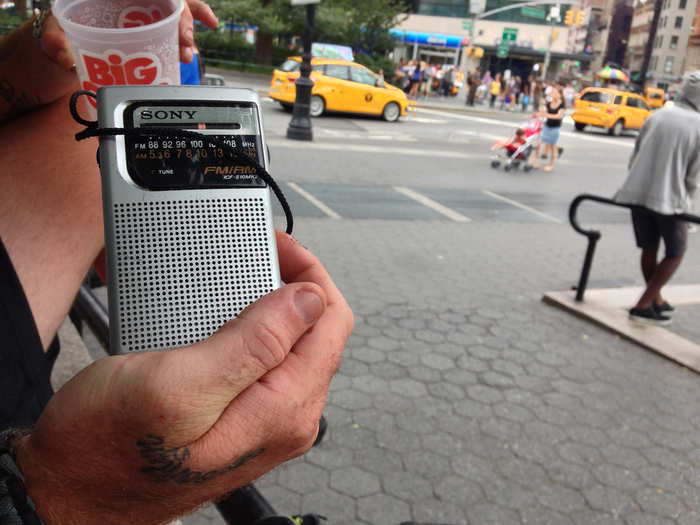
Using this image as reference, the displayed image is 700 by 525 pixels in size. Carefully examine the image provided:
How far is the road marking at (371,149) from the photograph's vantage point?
12050mm

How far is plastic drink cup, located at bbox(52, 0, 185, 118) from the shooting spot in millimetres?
998

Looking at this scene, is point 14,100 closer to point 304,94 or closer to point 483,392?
point 483,392

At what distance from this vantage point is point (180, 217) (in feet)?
2.46

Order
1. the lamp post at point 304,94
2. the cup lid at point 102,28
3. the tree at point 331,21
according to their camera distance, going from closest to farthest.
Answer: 1. the cup lid at point 102,28
2. the lamp post at point 304,94
3. the tree at point 331,21

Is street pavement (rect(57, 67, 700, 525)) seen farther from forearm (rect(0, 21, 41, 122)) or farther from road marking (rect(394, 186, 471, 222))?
forearm (rect(0, 21, 41, 122))

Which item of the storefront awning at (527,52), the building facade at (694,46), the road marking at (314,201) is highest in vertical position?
the storefront awning at (527,52)

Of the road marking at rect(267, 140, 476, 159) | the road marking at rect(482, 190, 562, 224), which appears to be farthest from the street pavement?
the road marking at rect(267, 140, 476, 159)

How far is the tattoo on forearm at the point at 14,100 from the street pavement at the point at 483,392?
181 cm

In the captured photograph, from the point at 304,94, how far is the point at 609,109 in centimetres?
1145

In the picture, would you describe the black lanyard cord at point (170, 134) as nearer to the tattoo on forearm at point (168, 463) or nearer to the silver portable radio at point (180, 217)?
the silver portable radio at point (180, 217)

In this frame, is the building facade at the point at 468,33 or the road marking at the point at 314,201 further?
the building facade at the point at 468,33

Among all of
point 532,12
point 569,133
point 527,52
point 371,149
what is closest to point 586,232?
point 371,149

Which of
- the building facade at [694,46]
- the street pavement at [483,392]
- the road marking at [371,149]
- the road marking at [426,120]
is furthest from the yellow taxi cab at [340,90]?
the building facade at [694,46]

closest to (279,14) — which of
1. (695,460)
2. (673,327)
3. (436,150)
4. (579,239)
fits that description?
(436,150)
